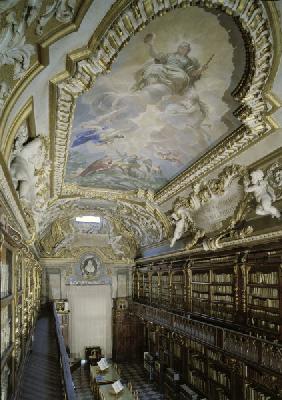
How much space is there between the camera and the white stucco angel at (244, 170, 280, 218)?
7926 mm

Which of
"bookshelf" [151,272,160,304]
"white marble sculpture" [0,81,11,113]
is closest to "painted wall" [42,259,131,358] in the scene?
"bookshelf" [151,272,160,304]

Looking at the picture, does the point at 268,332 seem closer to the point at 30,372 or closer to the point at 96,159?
the point at 30,372

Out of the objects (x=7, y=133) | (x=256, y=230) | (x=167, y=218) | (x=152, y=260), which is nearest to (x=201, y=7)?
(x=7, y=133)

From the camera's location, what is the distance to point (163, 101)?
22.5ft

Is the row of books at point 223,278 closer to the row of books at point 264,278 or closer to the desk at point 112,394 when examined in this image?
the row of books at point 264,278

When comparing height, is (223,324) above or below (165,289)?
below

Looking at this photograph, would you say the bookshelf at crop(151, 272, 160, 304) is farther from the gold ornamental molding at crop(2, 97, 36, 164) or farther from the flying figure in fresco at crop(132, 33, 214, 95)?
the gold ornamental molding at crop(2, 97, 36, 164)

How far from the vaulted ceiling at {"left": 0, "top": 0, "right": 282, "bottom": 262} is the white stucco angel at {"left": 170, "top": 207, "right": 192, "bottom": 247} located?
3.88ft

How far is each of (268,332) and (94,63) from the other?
736 cm

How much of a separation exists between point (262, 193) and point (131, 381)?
12575 millimetres

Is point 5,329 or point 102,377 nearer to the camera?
point 5,329

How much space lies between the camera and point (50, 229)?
61.6ft

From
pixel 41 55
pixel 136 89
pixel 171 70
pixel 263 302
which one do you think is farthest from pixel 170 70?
pixel 263 302

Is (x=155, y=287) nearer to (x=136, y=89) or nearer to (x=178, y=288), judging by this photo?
(x=178, y=288)
